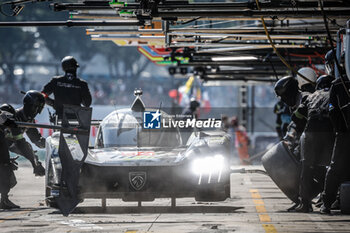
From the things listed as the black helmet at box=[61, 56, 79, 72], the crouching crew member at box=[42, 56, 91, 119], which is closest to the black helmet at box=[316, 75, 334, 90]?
the crouching crew member at box=[42, 56, 91, 119]

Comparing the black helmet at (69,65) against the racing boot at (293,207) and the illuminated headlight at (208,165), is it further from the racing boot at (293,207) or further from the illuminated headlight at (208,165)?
the racing boot at (293,207)

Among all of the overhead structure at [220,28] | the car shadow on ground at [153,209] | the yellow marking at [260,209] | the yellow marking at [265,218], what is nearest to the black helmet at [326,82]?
the overhead structure at [220,28]

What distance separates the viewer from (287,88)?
11547mm

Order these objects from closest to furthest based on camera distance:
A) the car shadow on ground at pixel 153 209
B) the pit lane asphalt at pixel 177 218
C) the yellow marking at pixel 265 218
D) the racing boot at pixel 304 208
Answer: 1. the pit lane asphalt at pixel 177 218
2. the yellow marking at pixel 265 218
3. the racing boot at pixel 304 208
4. the car shadow on ground at pixel 153 209

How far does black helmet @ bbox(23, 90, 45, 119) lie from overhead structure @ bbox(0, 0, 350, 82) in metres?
1.30

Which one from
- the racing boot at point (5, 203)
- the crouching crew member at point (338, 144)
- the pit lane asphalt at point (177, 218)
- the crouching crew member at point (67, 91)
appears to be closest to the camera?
the pit lane asphalt at point (177, 218)

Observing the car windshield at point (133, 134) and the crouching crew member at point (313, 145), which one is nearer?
the crouching crew member at point (313, 145)

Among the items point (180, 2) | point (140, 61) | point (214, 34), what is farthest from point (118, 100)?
point (180, 2)

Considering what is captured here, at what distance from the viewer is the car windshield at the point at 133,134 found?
12453 mm

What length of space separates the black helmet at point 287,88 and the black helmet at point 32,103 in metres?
3.62

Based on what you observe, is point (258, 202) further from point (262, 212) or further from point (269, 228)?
point (269, 228)

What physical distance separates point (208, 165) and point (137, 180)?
98 centimetres

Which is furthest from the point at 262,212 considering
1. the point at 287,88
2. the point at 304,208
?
the point at 287,88

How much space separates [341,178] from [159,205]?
2807mm
